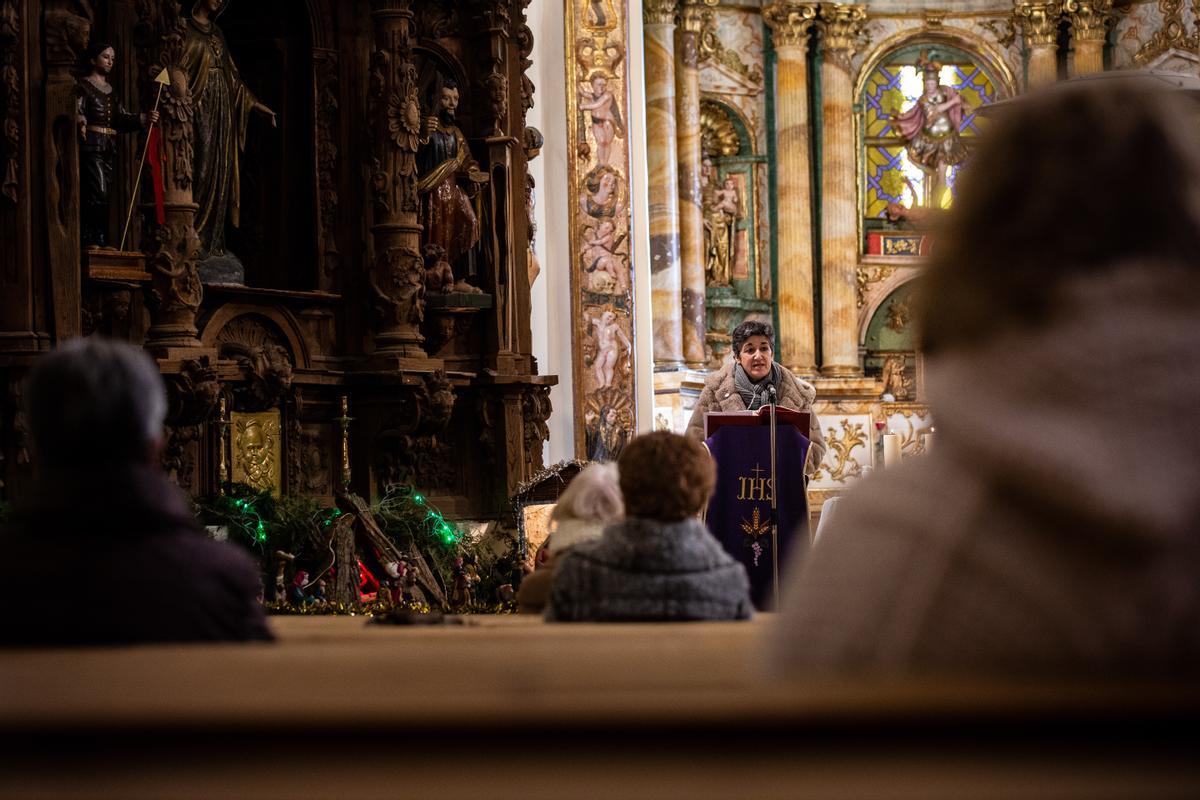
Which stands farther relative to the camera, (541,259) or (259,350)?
(541,259)

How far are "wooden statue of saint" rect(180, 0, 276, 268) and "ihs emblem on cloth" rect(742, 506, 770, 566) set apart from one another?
138 inches

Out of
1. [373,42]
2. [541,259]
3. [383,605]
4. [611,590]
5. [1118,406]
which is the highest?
[373,42]

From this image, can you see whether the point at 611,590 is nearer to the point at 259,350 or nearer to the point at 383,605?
the point at 383,605

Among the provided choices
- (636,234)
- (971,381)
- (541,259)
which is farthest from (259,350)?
(971,381)

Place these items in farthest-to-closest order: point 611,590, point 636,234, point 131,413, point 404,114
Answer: point 636,234 < point 404,114 < point 611,590 < point 131,413

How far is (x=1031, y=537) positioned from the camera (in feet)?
5.79

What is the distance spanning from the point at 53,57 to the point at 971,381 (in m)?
7.06

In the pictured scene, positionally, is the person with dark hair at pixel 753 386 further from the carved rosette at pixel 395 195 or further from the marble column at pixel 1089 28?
the marble column at pixel 1089 28

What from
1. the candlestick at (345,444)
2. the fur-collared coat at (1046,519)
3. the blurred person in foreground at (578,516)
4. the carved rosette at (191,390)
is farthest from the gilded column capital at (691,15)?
the fur-collared coat at (1046,519)

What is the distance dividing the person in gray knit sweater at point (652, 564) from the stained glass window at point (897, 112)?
2038 cm

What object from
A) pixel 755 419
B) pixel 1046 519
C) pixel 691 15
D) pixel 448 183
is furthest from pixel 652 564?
pixel 691 15

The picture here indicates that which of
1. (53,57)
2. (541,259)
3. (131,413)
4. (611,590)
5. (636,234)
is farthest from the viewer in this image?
(636,234)

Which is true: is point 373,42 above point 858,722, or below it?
above

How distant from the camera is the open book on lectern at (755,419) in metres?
8.53
